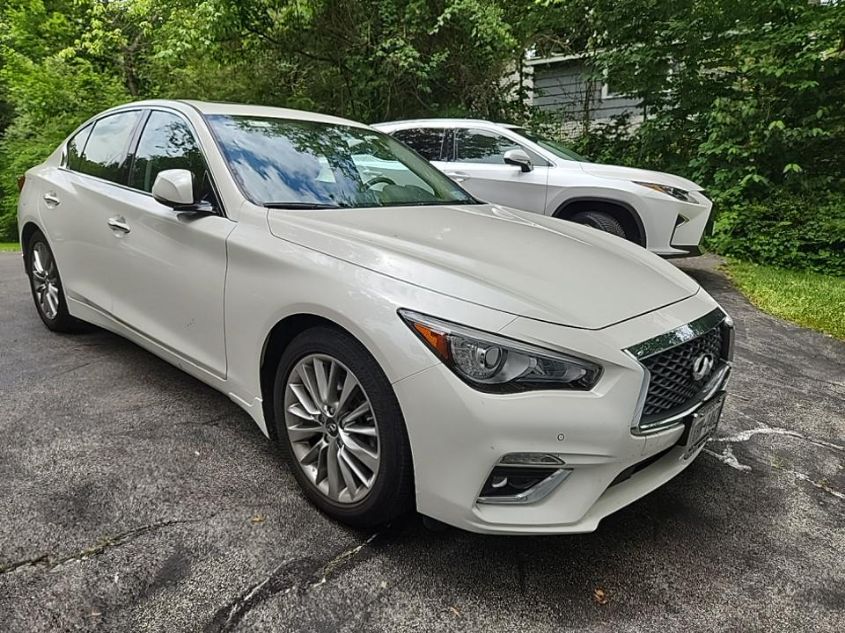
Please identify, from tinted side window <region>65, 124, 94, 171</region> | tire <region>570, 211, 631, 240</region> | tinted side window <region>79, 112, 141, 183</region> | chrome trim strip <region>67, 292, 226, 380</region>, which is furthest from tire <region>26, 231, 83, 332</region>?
tire <region>570, 211, 631, 240</region>

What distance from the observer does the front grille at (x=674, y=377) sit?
1.89 m

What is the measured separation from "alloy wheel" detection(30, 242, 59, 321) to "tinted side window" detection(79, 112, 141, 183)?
2.45 ft

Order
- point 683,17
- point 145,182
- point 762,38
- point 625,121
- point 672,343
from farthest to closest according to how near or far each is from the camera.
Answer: point 625,121
point 683,17
point 762,38
point 145,182
point 672,343

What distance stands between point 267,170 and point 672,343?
1859mm

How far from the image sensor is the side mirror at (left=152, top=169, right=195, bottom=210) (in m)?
2.53

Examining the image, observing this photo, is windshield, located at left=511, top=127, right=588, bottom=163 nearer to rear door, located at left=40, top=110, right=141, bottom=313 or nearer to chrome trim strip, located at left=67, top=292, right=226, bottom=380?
rear door, located at left=40, top=110, right=141, bottom=313

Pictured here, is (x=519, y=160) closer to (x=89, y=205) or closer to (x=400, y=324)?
(x=89, y=205)

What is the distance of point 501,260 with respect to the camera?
87.4 inches

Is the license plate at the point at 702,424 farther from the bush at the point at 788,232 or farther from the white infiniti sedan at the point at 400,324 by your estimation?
the bush at the point at 788,232

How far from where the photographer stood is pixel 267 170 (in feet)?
8.91

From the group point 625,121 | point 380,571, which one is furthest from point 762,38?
point 380,571

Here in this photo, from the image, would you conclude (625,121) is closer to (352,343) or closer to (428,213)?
(428,213)

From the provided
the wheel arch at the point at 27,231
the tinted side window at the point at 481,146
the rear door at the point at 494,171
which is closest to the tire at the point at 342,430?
the wheel arch at the point at 27,231

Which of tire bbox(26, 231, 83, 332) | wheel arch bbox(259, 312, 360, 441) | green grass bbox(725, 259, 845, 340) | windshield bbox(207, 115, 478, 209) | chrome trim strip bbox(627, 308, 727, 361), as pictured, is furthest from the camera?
green grass bbox(725, 259, 845, 340)
